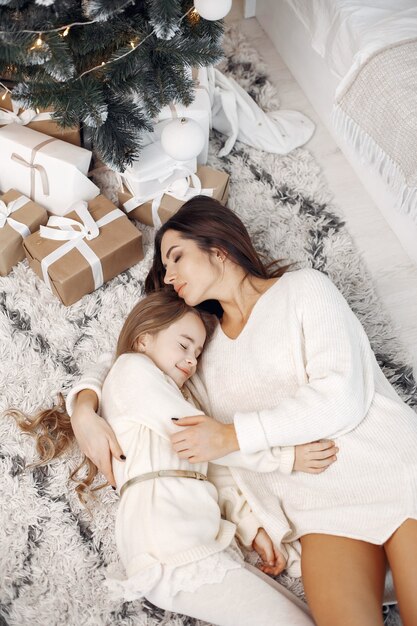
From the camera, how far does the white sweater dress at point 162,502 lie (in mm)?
1255

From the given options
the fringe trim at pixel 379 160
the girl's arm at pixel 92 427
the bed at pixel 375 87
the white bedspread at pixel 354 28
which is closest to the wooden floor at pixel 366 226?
→ the bed at pixel 375 87

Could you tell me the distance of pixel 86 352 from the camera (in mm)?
1828

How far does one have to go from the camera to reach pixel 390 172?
1932mm

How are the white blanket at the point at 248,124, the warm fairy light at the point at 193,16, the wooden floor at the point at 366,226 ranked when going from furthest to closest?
the white blanket at the point at 248,124 → the wooden floor at the point at 366,226 → the warm fairy light at the point at 193,16

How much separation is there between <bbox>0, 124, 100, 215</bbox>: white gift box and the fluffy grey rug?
245mm

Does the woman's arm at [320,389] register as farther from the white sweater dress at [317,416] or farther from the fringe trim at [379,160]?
the fringe trim at [379,160]

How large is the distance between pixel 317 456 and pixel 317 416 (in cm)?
10

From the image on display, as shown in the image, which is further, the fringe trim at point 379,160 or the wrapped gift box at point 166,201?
the wrapped gift box at point 166,201

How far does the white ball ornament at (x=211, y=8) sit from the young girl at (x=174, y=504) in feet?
2.26

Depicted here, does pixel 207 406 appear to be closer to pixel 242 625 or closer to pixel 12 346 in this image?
pixel 242 625

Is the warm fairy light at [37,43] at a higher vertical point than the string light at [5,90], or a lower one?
higher

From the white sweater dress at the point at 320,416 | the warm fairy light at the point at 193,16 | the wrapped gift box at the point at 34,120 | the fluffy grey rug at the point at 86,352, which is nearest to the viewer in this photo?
the white sweater dress at the point at 320,416

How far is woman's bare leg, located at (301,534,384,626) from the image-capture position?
121 centimetres

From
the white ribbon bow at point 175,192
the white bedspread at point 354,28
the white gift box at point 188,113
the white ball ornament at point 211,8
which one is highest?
the white ball ornament at point 211,8
